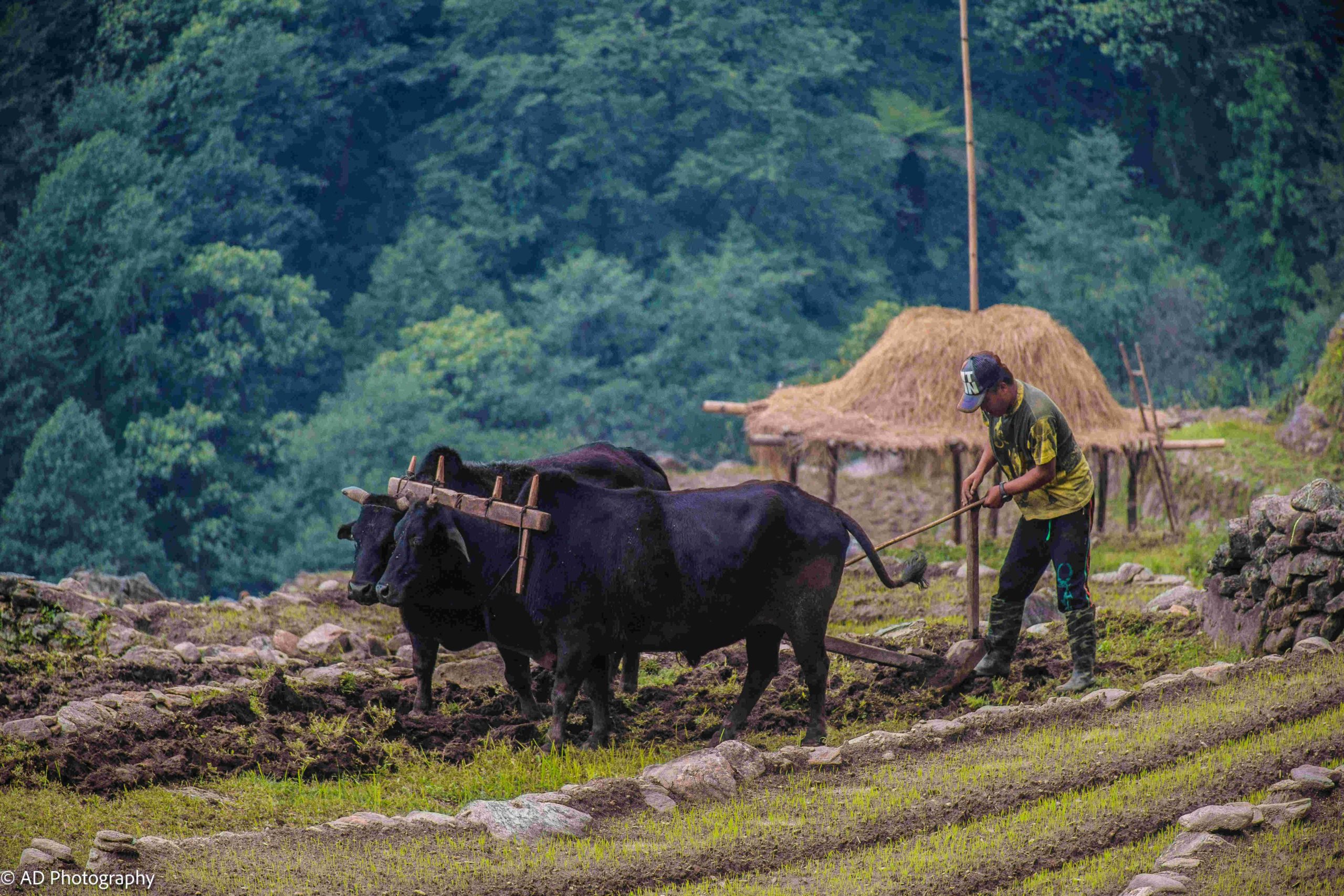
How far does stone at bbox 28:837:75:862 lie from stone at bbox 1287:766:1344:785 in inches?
230

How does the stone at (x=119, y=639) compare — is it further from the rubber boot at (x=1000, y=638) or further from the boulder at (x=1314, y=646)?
the boulder at (x=1314, y=646)

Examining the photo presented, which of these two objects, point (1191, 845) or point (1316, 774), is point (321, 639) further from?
point (1316, 774)

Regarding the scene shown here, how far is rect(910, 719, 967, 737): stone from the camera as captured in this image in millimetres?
9000

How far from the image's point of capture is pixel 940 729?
9070 mm

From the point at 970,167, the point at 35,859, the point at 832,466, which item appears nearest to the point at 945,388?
the point at 832,466

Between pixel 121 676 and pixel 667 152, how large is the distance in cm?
3258

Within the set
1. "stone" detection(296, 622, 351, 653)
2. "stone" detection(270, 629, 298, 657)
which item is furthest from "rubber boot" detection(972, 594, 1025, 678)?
"stone" detection(270, 629, 298, 657)

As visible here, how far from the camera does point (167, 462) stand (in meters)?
30.0

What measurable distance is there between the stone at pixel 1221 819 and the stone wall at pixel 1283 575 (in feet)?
12.3

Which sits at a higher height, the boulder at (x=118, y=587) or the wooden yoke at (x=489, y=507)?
the wooden yoke at (x=489, y=507)

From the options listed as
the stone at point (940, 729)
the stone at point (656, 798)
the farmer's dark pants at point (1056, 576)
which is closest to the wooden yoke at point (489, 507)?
the stone at point (656, 798)

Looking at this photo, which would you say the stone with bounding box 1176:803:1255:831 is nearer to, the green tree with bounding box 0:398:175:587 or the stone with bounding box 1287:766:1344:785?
the stone with bounding box 1287:766:1344:785

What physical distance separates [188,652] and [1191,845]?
25.6 feet

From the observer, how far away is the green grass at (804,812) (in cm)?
694
